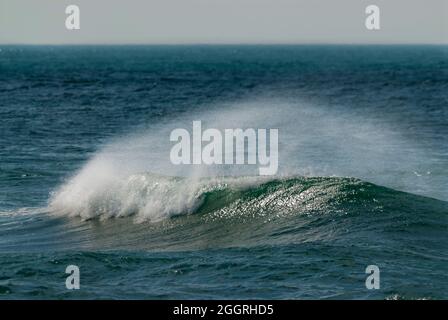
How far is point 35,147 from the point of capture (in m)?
37.9

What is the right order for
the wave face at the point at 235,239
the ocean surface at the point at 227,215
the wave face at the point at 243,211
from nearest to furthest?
the wave face at the point at 235,239 → the ocean surface at the point at 227,215 → the wave face at the point at 243,211

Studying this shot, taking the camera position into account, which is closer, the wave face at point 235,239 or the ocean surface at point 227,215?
the wave face at point 235,239

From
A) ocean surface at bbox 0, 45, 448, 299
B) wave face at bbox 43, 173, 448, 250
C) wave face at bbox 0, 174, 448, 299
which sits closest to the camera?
wave face at bbox 0, 174, 448, 299

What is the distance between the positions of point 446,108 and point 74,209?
3844cm

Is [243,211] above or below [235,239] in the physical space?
above

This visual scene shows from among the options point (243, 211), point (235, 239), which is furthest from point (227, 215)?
point (235, 239)

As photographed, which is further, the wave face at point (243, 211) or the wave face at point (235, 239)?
the wave face at point (243, 211)

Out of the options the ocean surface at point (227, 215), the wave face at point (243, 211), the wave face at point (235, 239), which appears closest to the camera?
the wave face at point (235, 239)

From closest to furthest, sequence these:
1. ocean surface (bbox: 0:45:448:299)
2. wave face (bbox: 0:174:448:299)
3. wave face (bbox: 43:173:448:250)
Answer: wave face (bbox: 0:174:448:299) < ocean surface (bbox: 0:45:448:299) < wave face (bbox: 43:173:448:250)

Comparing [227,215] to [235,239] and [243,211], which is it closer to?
[243,211]

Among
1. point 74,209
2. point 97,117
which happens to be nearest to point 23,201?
point 74,209

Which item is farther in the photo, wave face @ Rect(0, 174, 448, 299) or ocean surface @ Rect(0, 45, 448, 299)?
ocean surface @ Rect(0, 45, 448, 299)

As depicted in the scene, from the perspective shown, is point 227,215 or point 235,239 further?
point 227,215

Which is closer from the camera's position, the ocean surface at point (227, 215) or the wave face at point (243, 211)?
the ocean surface at point (227, 215)
